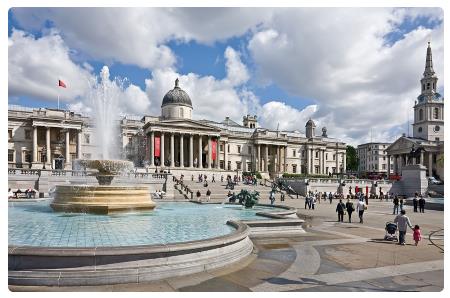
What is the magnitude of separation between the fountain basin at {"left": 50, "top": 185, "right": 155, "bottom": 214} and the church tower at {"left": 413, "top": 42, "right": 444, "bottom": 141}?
111 m

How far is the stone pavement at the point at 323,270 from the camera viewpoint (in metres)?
7.69

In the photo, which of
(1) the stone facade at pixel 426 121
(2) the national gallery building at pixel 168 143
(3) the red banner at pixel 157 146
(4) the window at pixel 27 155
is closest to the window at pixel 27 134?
(2) the national gallery building at pixel 168 143

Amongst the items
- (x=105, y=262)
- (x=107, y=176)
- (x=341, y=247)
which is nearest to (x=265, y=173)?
(x=107, y=176)

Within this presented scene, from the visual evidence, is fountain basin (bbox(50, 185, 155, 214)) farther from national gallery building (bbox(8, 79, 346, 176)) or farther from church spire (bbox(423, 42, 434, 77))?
church spire (bbox(423, 42, 434, 77))

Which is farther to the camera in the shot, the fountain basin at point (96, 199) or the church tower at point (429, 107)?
the church tower at point (429, 107)

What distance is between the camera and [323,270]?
9.19 m

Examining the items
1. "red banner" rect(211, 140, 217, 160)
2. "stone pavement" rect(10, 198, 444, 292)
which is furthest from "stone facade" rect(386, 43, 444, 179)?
"stone pavement" rect(10, 198, 444, 292)

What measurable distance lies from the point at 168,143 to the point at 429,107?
82.9 metres

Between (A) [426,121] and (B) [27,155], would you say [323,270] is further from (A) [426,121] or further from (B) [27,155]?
(A) [426,121]

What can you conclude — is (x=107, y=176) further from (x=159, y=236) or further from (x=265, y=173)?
(x=265, y=173)

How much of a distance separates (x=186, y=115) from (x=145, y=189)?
61.7 meters

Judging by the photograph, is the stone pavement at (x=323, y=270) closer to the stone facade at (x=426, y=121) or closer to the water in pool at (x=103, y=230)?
the water in pool at (x=103, y=230)

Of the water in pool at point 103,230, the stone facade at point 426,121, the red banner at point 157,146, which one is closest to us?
the water in pool at point 103,230

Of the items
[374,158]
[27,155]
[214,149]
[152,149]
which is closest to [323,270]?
[152,149]
